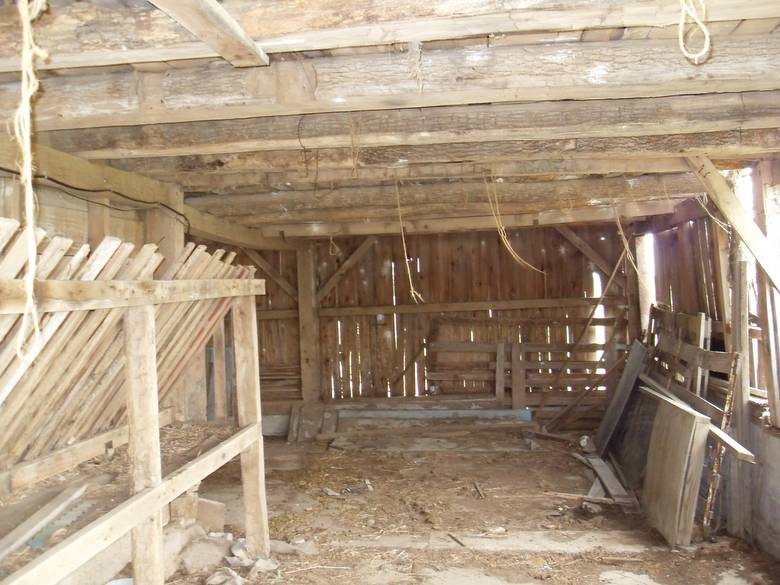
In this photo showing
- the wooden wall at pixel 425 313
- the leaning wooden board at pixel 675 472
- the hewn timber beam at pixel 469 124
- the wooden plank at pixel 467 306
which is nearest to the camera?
the hewn timber beam at pixel 469 124

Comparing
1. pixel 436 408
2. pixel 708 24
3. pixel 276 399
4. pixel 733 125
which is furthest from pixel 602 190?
pixel 276 399

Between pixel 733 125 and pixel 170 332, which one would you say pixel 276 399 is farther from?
pixel 733 125

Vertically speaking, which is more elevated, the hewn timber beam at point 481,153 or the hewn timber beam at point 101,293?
the hewn timber beam at point 481,153

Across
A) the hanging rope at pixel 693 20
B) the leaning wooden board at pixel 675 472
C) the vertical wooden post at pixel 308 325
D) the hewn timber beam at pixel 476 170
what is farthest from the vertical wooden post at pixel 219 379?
the vertical wooden post at pixel 308 325

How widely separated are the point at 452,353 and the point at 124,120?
7.30 m

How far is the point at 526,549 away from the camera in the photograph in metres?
5.20

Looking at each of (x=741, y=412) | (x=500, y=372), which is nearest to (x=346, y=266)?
(x=500, y=372)

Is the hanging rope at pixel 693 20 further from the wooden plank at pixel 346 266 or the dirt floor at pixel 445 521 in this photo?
the wooden plank at pixel 346 266

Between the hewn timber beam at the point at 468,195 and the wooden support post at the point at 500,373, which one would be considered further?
the wooden support post at the point at 500,373

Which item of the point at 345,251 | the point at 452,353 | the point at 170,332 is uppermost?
the point at 345,251

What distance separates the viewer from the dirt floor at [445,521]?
4590 mm

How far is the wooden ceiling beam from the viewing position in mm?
2455

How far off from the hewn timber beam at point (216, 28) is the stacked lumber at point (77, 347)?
91cm

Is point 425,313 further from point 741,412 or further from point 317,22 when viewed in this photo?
point 317,22
